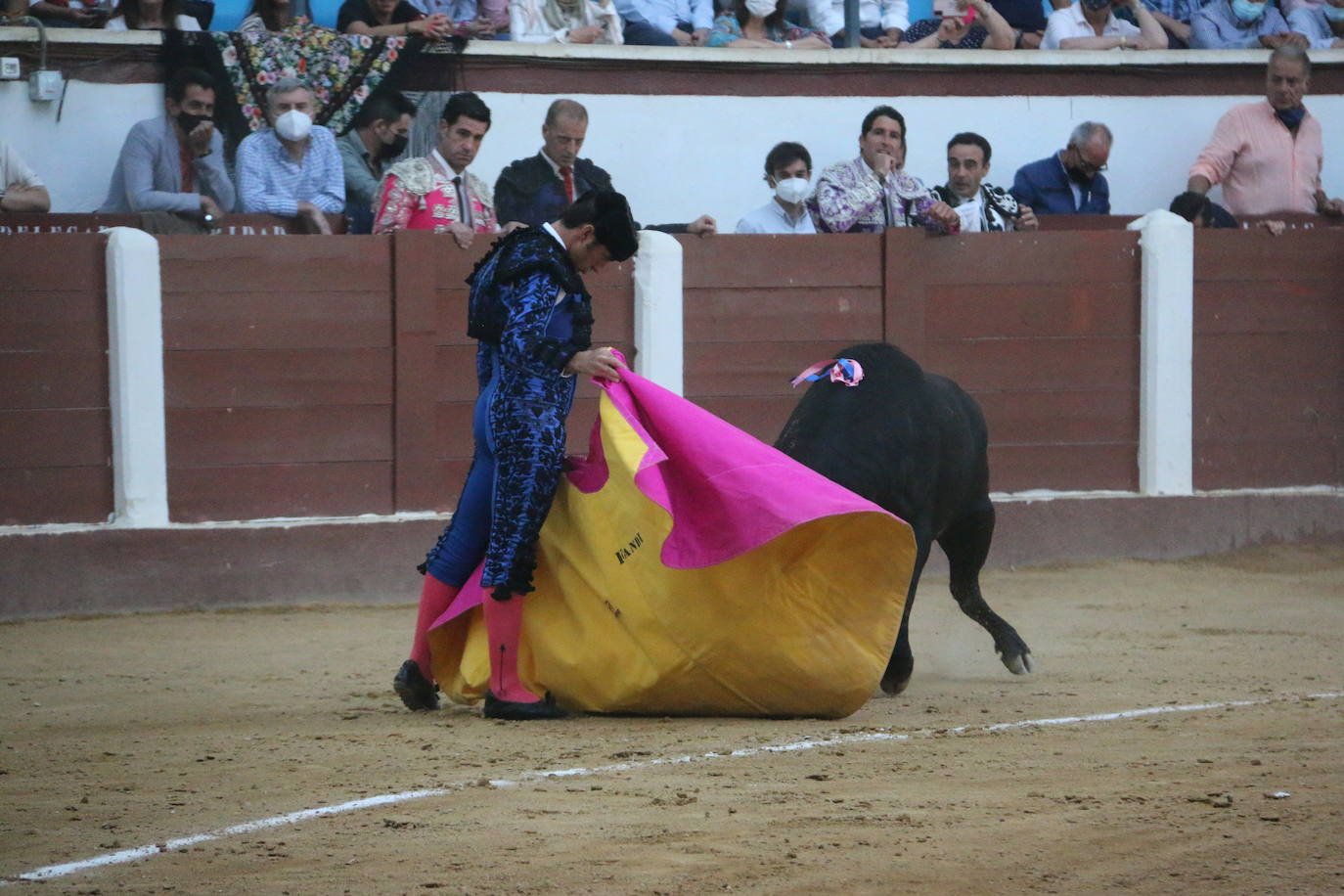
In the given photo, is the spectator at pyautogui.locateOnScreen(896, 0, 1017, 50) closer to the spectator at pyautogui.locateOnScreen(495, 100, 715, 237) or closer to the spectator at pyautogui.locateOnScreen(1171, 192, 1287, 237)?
the spectator at pyautogui.locateOnScreen(1171, 192, 1287, 237)

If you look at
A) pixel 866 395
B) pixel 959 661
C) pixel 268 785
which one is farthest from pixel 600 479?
pixel 959 661

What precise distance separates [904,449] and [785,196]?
2812 millimetres

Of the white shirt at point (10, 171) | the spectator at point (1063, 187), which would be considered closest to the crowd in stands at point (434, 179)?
the white shirt at point (10, 171)

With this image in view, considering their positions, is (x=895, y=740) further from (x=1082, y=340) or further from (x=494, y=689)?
(x=1082, y=340)

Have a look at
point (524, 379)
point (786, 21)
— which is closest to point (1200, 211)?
point (786, 21)

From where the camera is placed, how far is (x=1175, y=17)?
9.58 metres

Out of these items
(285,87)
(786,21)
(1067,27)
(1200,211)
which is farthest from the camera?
(1067,27)

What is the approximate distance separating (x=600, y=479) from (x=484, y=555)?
0.35m

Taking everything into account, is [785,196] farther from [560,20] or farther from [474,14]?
[474,14]

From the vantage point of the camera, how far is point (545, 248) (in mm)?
4105

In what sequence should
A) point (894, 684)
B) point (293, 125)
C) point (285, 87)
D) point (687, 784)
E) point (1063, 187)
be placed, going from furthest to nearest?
point (1063, 187) → point (285, 87) → point (293, 125) → point (894, 684) → point (687, 784)

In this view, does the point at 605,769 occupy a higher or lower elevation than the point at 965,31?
lower

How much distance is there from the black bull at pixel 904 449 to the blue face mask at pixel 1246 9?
16.8ft

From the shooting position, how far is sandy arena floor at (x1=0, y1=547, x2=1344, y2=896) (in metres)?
2.78
